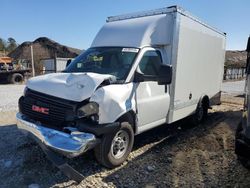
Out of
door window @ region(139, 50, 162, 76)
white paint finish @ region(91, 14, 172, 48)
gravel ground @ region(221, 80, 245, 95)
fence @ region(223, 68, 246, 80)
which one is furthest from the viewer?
fence @ region(223, 68, 246, 80)

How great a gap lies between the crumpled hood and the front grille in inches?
3.2

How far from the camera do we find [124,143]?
4.99 metres

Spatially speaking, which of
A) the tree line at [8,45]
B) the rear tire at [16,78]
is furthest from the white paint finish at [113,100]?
the tree line at [8,45]

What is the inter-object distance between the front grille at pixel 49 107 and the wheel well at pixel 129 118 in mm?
923

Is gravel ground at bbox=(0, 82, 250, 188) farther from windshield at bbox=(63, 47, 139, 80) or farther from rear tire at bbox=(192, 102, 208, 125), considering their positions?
windshield at bbox=(63, 47, 139, 80)

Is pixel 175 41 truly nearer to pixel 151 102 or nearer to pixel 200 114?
pixel 151 102

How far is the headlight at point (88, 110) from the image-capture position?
4152 millimetres

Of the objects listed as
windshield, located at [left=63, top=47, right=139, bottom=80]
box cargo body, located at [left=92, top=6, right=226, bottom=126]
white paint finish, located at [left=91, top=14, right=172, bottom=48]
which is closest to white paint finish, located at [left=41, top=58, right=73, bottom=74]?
box cargo body, located at [left=92, top=6, right=226, bottom=126]

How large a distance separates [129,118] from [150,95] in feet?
2.53

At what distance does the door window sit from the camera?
545cm

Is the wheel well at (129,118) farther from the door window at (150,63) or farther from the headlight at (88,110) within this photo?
the door window at (150,63)

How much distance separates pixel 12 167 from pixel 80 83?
6.36ft

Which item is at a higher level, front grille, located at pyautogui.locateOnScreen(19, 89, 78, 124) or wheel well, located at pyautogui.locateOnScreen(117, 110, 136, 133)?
front grille, located at pyautogui.locateOnScreen(19, 89, 78, 124)

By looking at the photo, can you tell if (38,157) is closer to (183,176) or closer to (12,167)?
(12,167)
